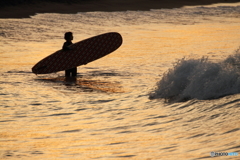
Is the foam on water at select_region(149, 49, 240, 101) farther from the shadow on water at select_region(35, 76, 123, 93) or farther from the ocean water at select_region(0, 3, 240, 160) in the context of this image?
the shadow on water at select_region(35, 76, 123, 93)

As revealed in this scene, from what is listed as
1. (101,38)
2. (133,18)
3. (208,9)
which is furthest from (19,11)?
(101,38)

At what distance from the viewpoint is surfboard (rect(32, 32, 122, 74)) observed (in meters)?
12.7

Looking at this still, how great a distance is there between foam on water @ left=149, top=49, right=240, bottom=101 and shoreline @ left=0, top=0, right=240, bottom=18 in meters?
20.3

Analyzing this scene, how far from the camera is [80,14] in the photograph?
30688 mm

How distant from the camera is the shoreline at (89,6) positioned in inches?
1162

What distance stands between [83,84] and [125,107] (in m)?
2.95

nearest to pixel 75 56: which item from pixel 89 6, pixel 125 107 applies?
pixel 125 107

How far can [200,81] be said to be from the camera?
8758mm

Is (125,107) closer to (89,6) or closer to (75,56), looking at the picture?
(75,56)

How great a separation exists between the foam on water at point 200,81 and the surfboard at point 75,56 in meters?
3.93

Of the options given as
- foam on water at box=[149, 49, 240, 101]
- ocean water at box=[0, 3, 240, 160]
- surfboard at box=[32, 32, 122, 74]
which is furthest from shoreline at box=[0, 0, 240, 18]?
foam on water at box=[149, 49, 240, 101]

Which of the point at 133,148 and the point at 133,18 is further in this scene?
the point at 133,18

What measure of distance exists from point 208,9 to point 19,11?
48.0 ft

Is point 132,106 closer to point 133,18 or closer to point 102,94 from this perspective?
point 102,94
